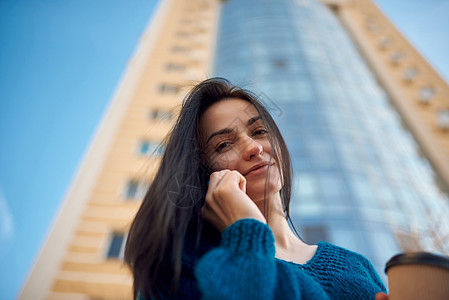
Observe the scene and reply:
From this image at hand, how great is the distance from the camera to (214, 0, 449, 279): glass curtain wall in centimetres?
1036

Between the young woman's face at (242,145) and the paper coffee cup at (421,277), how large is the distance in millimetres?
742

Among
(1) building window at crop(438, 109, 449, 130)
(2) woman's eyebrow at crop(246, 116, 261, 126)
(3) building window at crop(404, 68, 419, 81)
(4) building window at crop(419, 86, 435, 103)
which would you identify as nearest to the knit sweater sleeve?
(2) woman's eyebrow at crop(246, 116, 261, 126)

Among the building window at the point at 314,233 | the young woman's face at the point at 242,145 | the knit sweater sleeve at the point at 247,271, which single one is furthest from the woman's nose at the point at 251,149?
the building window at the point at 314,233

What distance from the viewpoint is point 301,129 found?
44.1ft

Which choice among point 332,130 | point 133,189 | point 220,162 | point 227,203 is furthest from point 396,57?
point 227,203

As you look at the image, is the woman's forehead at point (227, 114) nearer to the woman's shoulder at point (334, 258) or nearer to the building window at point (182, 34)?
the woman's shoulder at point (334, 258)

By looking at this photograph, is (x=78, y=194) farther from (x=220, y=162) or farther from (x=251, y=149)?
(x=251, y=149)

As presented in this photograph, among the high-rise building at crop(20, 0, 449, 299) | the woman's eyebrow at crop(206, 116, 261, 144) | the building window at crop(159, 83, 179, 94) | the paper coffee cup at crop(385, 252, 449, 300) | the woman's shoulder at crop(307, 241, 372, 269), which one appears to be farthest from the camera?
the building window at crop(159, 83, 179, 94)

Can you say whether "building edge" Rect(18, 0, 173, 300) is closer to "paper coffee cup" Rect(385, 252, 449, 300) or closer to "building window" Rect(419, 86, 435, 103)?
"paper coffee cup" Rect(385, 252, 449, 300)

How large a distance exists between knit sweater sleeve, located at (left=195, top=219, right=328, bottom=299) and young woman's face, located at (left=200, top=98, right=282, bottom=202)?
49 centimetres

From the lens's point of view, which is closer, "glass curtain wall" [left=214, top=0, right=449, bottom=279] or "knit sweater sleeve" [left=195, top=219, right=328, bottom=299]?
"knit sweater sleeve" [left=195, top=219, right=328, bottom=299]

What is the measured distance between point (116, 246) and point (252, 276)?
8286 millimetres

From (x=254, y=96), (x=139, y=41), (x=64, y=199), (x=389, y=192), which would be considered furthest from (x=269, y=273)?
(x=139, y=41)

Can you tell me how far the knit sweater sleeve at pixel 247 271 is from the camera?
2.66ft
